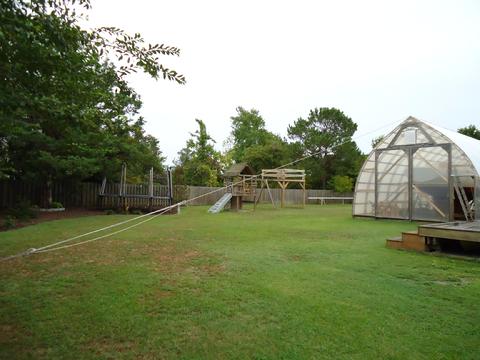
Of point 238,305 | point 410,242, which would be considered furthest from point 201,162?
point 238,305

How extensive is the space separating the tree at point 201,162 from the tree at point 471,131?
26.3 meters

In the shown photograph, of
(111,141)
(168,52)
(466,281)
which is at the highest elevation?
(111,141)

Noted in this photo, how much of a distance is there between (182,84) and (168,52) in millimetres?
263

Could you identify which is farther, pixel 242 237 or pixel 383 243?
pixel 242 237

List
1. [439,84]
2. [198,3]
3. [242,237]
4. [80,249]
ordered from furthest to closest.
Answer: [439,84]
[242,237]
[80,249]
[198,3]

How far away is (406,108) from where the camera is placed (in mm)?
26109

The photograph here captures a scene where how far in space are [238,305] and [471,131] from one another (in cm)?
3930

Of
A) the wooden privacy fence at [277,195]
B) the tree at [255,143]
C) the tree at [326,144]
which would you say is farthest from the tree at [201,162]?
the tree at [326,144]

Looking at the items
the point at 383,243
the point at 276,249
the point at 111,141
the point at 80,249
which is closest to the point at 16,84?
the point at 80,249

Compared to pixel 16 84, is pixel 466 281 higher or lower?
lower

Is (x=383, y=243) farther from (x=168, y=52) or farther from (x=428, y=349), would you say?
(x=168, y=52)

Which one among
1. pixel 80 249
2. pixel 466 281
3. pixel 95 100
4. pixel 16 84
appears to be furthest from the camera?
pixel 80 249

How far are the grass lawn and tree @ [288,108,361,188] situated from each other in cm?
3070

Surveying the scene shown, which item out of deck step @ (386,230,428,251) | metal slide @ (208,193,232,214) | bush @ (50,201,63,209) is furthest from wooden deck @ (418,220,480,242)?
bush @ (50,201,63,209)
